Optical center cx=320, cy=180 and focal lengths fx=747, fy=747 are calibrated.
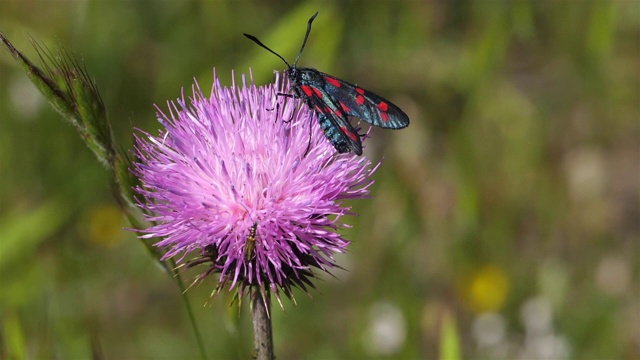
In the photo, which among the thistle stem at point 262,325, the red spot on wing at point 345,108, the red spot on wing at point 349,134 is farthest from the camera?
the red spot on wing at point 345,108

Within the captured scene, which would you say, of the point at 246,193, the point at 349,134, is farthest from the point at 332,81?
the point at 246,193

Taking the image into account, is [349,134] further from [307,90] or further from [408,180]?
[408,180]

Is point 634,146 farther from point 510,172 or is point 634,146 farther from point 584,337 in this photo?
point 584,337

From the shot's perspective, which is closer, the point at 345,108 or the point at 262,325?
the point at 262,325

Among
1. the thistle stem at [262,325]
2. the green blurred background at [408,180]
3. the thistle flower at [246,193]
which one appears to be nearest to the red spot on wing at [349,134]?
the thistle flower at [246,193]

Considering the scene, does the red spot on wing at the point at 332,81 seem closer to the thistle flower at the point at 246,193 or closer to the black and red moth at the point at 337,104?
the black and red moth at the point at 337,104

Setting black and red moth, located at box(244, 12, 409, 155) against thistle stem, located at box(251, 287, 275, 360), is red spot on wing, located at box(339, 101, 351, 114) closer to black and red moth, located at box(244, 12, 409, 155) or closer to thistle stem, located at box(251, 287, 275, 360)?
black and red moth, located at box(244, 12, 409, 155)
